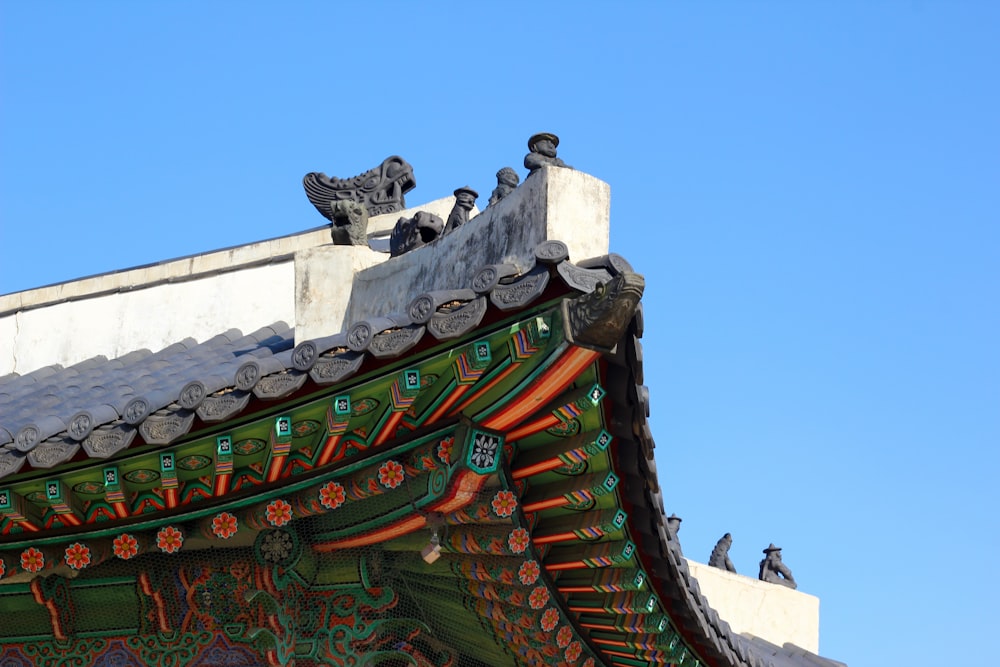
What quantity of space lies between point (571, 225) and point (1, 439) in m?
2.55

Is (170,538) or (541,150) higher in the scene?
(541,150)

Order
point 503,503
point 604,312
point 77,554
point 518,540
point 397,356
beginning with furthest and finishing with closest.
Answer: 1. point 77,554
2. point 518,540
3. point 503,503
4. point 397,356
5. point 604,312

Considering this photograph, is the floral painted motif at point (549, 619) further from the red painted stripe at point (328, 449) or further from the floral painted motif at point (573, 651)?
the red painted stripe at point (328, 449)

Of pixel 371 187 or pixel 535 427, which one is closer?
pixel 535 427

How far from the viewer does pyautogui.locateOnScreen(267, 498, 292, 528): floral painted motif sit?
633 centimetres

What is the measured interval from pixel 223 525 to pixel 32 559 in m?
0.89

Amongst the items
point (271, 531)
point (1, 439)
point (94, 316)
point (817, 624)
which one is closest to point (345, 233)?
point (271, 531)

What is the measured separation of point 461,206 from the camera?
7730 mm

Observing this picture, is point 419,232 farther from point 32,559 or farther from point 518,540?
point 32,559

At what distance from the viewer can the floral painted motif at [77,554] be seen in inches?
255

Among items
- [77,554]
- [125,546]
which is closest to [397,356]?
[125,546]

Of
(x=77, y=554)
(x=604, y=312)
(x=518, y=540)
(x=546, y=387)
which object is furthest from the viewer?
(x=77, y=554)

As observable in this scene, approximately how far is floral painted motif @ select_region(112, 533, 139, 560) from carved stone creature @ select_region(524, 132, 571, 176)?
2.41m

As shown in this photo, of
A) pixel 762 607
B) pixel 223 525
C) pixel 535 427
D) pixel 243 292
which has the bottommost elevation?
pixel 223 525
